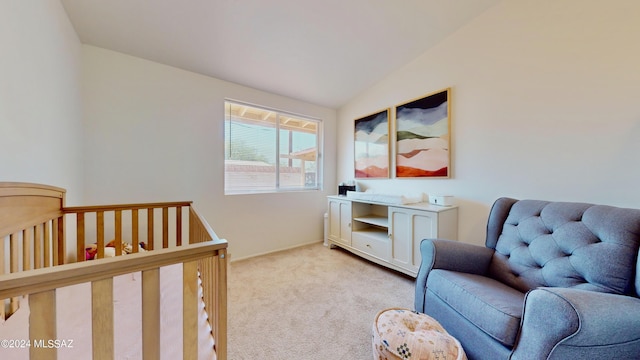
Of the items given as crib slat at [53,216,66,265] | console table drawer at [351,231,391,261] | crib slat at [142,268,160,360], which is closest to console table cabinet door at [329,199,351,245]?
console table drawer at [351,231,391,261]

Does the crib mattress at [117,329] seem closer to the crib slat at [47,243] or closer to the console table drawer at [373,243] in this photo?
the crib slat at [47,243]

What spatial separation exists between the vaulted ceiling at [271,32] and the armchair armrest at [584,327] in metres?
2.26

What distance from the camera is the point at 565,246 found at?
1.31 m

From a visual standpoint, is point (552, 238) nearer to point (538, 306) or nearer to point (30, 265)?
point (538, 306)

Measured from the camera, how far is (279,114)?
126 inches

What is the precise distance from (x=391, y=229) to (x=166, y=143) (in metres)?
2.60

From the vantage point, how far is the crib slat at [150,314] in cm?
67

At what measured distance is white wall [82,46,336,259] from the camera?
6.82ft

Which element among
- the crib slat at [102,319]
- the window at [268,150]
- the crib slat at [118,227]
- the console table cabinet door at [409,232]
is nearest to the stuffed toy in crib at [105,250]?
the crib slat at [118,227]

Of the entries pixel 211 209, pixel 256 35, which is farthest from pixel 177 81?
pixel 211 209

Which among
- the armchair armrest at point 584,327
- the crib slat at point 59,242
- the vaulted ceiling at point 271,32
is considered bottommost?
the armchair armrest at point 584,327

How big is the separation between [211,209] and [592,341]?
296 cm

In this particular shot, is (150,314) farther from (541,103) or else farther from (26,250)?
(541,103)

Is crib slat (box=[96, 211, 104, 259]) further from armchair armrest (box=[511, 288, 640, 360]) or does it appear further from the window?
armchair armrest (box=[511, 288, 640, 360])
